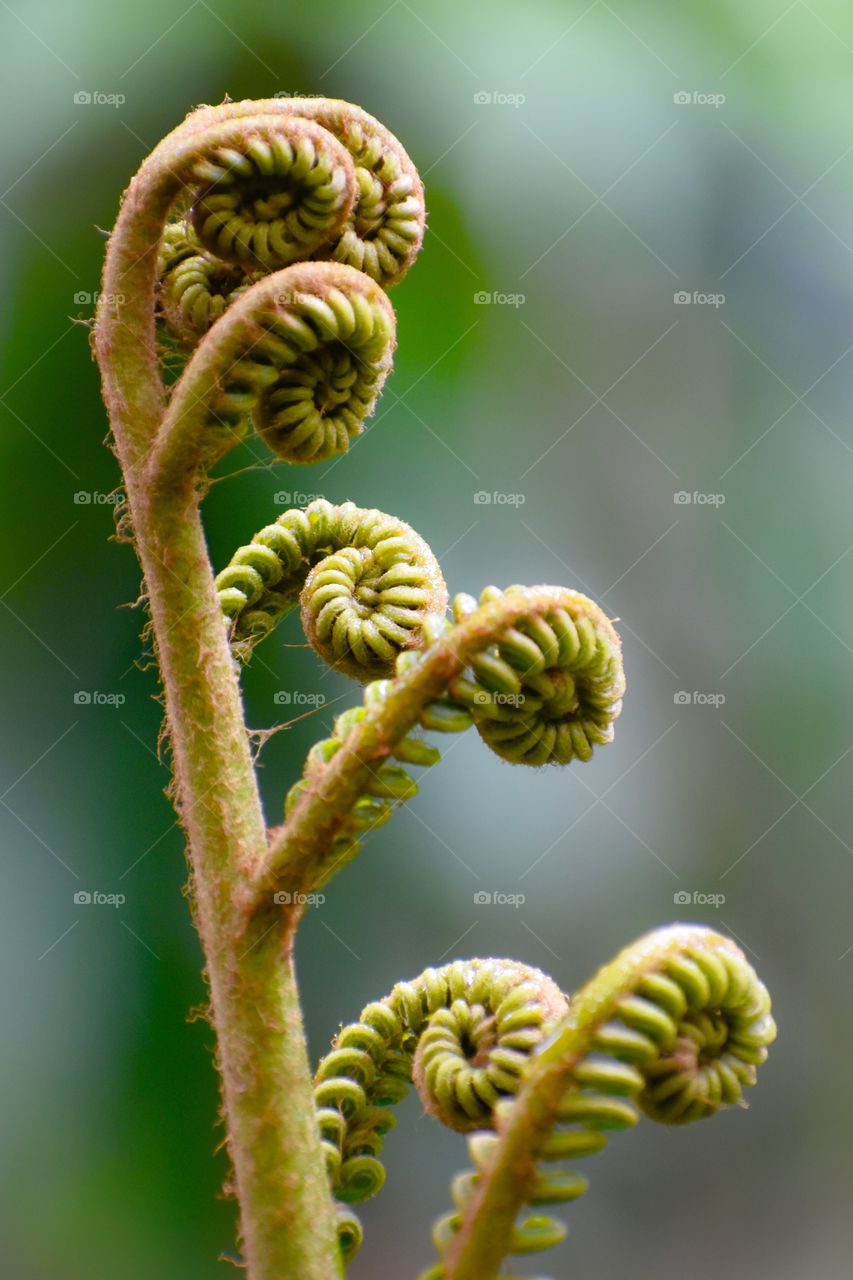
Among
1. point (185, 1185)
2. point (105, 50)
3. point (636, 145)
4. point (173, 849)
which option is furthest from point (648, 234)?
point (185, 1185)

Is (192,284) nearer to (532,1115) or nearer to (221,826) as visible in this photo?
(221,826)

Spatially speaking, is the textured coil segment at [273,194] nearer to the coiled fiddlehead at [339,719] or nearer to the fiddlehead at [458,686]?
the coiled fiddlehead at [339,719]

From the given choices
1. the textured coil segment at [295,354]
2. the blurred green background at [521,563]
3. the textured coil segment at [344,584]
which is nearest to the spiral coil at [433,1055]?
the textured coil segment at [344,584]

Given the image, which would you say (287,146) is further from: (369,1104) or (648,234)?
(648,234)

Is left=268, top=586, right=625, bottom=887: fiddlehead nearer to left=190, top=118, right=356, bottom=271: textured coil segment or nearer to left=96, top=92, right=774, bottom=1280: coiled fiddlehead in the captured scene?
left=96, top=92, right=774, bottom=1280: coiled fiddlehead

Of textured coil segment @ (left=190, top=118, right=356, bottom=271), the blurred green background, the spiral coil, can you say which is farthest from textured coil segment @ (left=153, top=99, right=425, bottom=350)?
the blurred green background

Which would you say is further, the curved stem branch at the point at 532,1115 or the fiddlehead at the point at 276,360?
the fiddlehead at the point at 276,360

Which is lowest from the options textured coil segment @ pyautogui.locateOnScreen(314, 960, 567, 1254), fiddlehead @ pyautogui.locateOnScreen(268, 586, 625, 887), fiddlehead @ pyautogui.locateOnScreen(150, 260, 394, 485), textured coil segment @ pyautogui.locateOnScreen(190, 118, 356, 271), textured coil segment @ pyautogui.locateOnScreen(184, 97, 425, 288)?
textured coil segment @ pyautogui.locateOnScreen(314, 960, 567, 1254)
